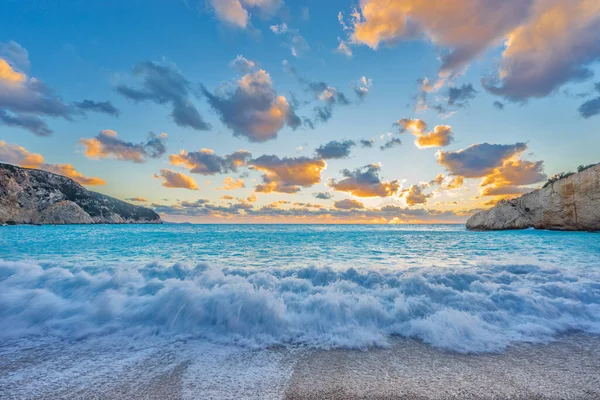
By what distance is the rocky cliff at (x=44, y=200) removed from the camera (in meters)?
101

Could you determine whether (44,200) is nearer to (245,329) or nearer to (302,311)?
(245,329)

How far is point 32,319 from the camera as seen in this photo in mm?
4801

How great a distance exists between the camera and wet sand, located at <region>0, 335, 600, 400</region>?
9.07ft

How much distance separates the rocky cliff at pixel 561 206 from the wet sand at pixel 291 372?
4517 cm

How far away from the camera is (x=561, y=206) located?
125ft

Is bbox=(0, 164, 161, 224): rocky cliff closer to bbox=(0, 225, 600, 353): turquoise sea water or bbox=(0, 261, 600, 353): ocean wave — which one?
bbox=(0, 261, 600, 353): ocean wave

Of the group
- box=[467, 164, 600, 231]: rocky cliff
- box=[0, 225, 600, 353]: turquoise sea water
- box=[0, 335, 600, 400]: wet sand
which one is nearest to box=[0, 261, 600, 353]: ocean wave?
box=[0, 225, 600, 353]: turquoise sea water

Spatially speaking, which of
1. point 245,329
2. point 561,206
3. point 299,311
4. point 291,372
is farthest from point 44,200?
point 561,206

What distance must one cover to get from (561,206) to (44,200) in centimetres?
17010

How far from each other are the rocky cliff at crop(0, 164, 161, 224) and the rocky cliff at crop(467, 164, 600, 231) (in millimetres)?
160779

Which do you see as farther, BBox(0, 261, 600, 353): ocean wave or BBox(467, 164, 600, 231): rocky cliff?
BBox(467, 164, 600, 231): rocky cliff

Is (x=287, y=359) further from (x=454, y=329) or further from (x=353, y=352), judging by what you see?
(x=454, y=329)

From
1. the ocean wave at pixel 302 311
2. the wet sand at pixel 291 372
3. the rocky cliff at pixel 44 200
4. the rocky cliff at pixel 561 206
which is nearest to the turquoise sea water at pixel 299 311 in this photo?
the ocean wave at pixel 302 311

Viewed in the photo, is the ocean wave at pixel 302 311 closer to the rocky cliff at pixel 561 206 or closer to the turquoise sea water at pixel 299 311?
the turquoise sea water at pixel 299 311
